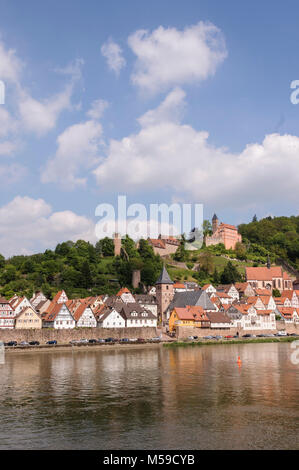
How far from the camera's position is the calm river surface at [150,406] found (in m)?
20.0

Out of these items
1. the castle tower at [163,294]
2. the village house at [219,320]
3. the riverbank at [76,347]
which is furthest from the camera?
the castle tower at [163,294]

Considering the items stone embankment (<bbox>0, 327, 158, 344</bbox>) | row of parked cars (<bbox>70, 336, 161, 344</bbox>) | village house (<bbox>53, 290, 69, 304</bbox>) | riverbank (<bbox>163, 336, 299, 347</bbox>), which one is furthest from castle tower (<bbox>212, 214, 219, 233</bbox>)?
row of parked cars (<bbox>70, 336, 161, 344</bbox>)

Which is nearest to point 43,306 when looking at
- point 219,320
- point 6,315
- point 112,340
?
point 6,315

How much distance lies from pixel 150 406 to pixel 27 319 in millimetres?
56788

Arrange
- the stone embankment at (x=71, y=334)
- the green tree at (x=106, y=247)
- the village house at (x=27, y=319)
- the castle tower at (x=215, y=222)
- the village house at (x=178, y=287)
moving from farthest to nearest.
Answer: the castle tower at (x=215, y=222)
the green tree at (x=106, y=247)
the village house at (x=178, y=287)
the village house at (x=27, y=319)
the stone embankment at (x=71, y=334)

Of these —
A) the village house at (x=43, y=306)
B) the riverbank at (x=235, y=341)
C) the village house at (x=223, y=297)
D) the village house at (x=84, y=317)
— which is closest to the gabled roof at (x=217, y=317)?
the riverbank at (x=235, y=341)

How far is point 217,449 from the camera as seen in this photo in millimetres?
18719

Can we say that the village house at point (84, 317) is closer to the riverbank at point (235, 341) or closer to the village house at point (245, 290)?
the riverbank at point (235, 341)

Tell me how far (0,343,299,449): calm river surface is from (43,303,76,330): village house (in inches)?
1280

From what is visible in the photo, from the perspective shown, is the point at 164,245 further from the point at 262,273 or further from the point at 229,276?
the point at 262,273

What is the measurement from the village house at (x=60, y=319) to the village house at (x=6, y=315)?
5.86 m
